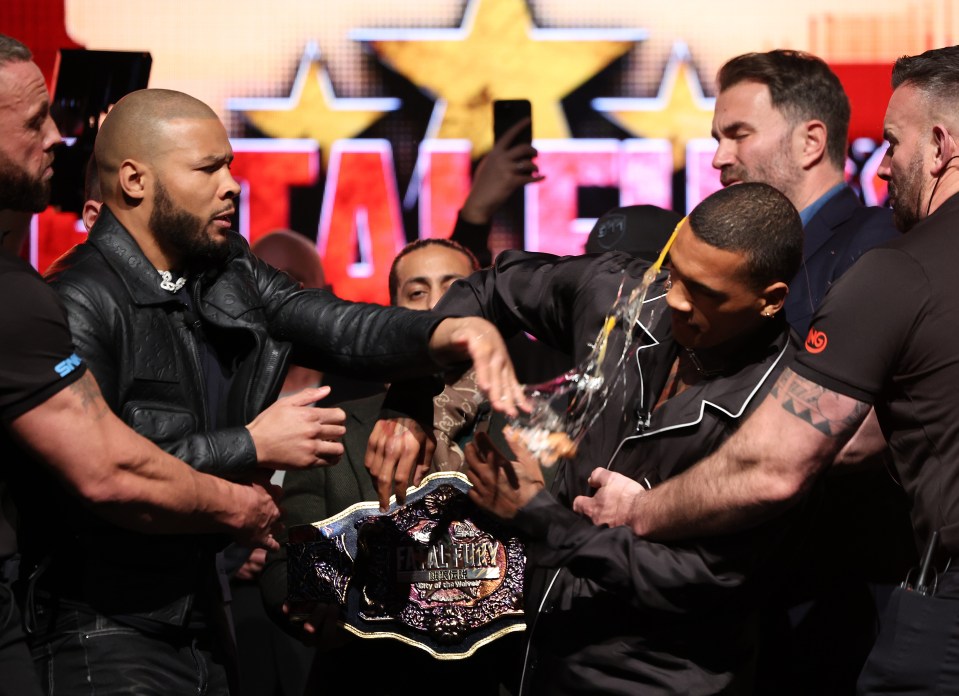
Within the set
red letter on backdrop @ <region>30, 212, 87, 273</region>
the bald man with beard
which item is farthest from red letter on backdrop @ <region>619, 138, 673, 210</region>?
the bald man with beard

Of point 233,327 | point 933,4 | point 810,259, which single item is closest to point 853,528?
point 810,259

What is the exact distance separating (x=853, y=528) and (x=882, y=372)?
1.10 meters

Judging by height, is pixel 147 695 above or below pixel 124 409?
below

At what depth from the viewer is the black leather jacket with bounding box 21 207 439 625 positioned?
2.60 meters

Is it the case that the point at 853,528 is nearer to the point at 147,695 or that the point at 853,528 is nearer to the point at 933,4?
the point at 147,695

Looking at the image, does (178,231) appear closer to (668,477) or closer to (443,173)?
(668,477)

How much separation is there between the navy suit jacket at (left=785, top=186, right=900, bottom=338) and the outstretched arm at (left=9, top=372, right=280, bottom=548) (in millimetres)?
1794

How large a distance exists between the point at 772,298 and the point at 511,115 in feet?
6.52

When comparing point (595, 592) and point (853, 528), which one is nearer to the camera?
point (595, 592)

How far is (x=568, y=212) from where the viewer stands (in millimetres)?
5695

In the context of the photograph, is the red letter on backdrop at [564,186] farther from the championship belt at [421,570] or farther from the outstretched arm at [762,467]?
the outstretched arm at [762,467]

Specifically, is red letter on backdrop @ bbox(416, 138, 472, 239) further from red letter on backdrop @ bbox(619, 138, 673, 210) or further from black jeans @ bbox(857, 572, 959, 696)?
black jeans @ bbox(857, 572, 959, 696)

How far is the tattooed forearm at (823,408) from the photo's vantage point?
8.29ft

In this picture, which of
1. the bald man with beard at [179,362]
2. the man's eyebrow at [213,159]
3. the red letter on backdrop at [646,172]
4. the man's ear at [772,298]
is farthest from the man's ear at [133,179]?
the red letter on backdrop at [646,172]
